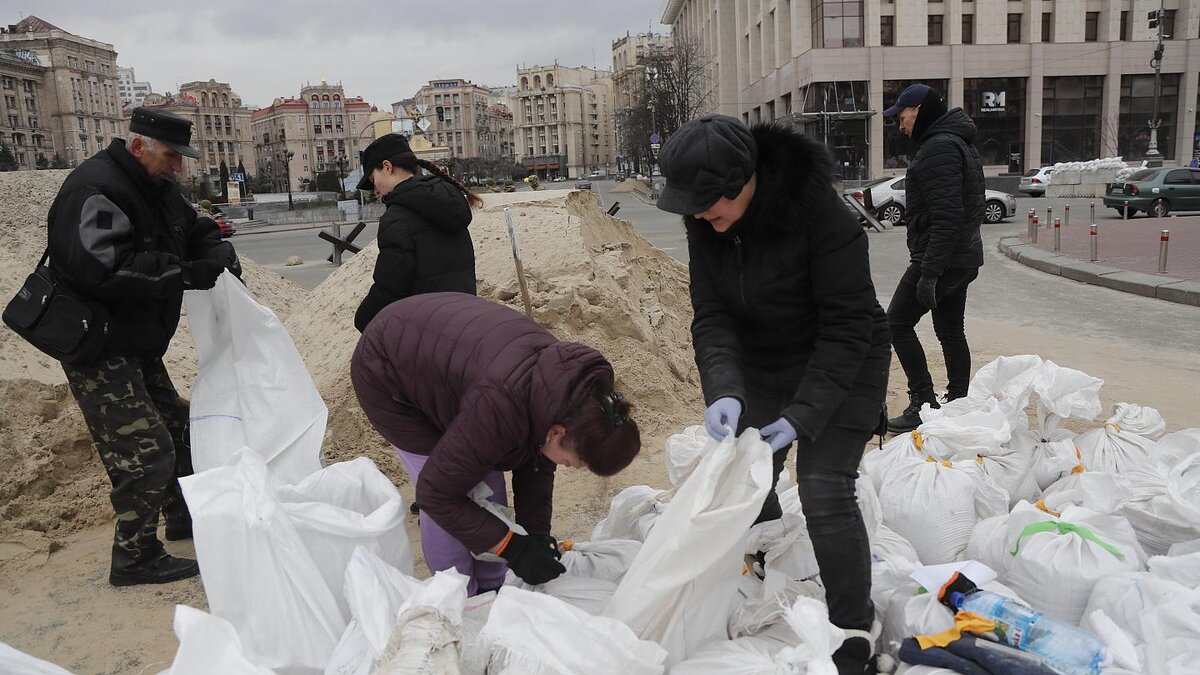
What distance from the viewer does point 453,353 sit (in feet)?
7.30

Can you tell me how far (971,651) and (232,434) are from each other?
247 cm

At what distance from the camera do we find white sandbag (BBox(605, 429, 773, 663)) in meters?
2.02

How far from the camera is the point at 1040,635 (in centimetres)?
209

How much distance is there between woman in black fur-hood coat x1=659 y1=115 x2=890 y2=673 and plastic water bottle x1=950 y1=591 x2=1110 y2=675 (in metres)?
0.28

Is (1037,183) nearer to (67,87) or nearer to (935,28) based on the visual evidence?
(935,28)

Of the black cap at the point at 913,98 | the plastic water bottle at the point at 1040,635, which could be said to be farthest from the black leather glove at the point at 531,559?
the black cap at the point at 913,98

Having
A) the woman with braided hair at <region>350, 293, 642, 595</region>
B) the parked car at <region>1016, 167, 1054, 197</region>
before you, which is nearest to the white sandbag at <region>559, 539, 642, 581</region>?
the woman with braided hair at <region>350, 293, 642, 595</region>

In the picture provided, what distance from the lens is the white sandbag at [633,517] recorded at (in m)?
2.98

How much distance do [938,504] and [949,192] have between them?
187cm

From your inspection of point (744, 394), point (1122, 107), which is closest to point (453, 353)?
point (744, 394)

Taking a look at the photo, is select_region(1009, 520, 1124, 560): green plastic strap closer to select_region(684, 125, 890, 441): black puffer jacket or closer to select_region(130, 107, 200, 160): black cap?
select_region(684, 125, 890, 441): black puffer jacket

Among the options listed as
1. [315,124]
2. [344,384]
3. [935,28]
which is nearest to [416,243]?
[344,384]

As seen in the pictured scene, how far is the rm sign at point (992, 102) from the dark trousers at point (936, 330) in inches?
1592

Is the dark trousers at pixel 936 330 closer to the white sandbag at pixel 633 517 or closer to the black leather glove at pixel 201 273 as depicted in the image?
A: the white sandbag at pixel 633 517
